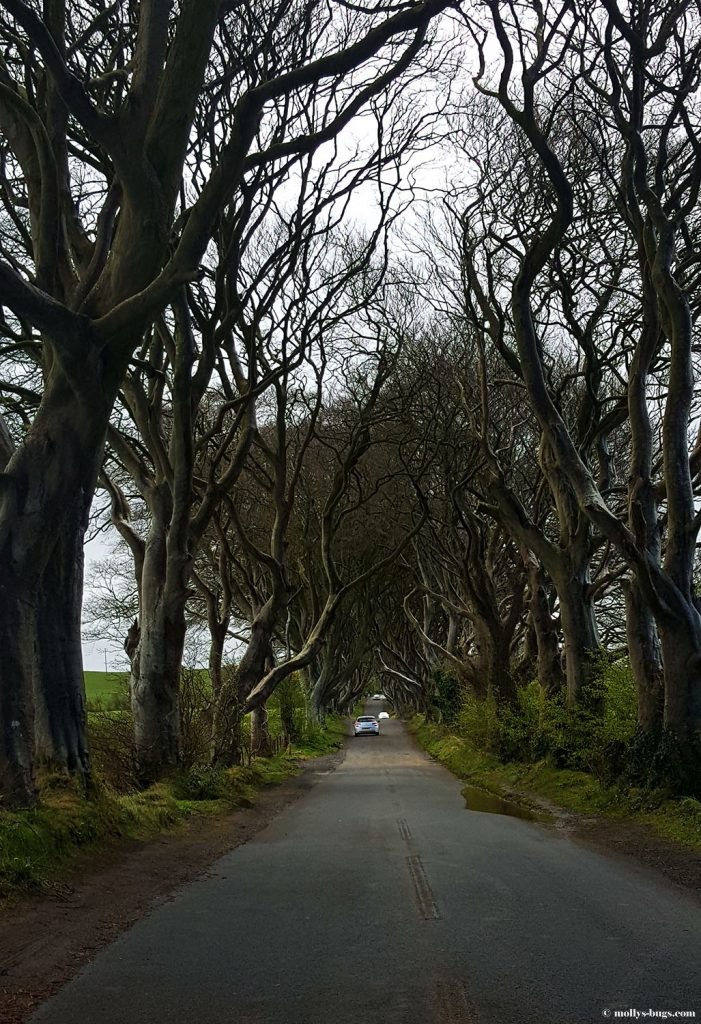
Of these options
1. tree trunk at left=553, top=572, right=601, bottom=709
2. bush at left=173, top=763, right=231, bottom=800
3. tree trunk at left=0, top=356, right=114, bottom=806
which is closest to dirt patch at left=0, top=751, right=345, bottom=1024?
tree trunk at left=0, top=356, right=114, bottom=806

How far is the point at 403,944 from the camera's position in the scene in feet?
21.9

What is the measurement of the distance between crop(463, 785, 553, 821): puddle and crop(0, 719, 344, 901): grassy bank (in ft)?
13.8

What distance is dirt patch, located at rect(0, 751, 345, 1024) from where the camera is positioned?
5.90 meters

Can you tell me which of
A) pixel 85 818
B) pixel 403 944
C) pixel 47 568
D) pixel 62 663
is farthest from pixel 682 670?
pixel 47 568

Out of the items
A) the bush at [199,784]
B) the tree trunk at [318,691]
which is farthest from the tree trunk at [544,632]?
the tree trunk at [318,691]

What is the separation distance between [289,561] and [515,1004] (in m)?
30.9

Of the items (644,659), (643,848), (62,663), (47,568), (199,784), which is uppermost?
(47,568)

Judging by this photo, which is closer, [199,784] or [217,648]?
[199,784]

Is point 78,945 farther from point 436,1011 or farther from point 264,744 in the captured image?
point 264,744

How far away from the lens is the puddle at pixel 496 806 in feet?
52.5

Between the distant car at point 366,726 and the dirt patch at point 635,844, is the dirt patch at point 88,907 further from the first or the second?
the distant car at point 366,726

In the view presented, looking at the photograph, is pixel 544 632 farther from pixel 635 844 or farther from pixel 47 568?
pixel 47 568

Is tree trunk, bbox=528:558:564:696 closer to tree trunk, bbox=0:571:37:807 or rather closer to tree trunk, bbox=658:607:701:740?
tree trunk, bbox=658:607:701:740

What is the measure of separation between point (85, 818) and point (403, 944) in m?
5.28
